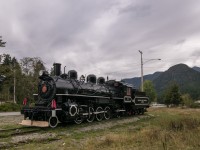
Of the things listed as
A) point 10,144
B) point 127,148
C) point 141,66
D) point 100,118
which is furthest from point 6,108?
point 127,148

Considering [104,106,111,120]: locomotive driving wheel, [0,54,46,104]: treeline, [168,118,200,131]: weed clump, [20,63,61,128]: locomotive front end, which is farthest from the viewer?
[0,54,46,104]: treeline

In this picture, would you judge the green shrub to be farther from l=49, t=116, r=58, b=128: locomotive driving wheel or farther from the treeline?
l=49, t=116, r=58, b=128: locomotive driving wheel

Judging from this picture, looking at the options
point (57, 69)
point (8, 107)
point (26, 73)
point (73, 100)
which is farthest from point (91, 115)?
point (26, 73)

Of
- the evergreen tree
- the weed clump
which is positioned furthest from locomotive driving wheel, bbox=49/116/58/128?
the evergreen tree

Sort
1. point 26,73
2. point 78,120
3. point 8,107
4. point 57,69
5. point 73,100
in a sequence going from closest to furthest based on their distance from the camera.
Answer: point 78,120
point 73,100
point 57,69
point 8,107
point 26,73

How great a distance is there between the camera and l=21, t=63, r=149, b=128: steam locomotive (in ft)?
49.3

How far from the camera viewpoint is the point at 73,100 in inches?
669

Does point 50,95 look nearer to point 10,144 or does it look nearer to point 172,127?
point 10,144

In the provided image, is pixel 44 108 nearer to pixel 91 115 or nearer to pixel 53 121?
pixel 53 121

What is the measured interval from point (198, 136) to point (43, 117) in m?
9.01

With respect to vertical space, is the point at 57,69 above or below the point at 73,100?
above

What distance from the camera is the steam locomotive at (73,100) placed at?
49.3 ft

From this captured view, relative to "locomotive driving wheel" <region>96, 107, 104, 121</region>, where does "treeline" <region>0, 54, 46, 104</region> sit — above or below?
above

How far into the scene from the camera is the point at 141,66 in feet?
119
